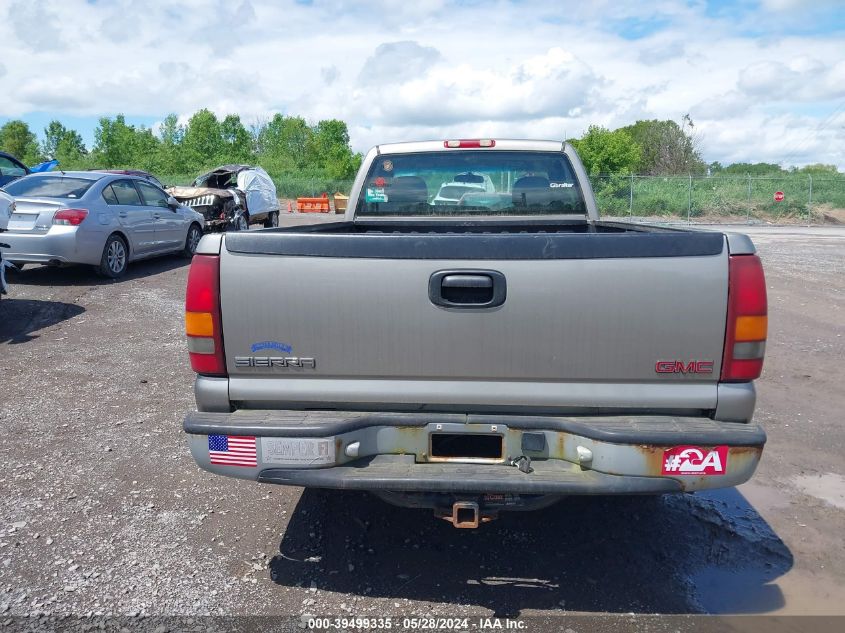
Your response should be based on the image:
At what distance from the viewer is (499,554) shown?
371cm

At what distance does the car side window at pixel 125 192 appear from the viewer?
444 inches

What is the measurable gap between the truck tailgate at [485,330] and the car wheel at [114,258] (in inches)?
348

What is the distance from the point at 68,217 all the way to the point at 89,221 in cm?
30

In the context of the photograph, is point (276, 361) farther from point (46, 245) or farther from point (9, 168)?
point (9, 168)

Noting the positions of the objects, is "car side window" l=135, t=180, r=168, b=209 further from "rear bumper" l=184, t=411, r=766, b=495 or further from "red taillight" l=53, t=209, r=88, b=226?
"rear bumper" l=184, t=411, r=766, b=495

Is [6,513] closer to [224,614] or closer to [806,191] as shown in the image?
[224,614]

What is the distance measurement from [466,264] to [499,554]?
1.66m

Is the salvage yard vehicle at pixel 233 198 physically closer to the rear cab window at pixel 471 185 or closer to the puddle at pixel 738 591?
the rear cab window at pixel 471 185

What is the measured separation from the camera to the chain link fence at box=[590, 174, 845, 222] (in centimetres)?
3541

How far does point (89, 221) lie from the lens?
10273 mm

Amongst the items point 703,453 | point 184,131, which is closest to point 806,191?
point 703,453

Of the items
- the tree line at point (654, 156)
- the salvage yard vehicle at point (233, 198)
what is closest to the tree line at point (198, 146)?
the tree line at point (654, 156)

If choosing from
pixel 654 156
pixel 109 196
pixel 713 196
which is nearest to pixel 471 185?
pixel 109 196

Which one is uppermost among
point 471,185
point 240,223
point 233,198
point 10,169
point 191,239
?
point 10,169
